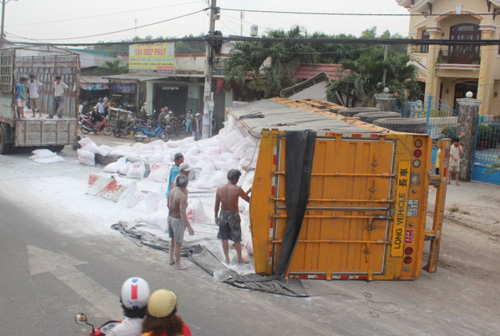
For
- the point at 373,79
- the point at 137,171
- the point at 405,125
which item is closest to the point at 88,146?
the point at 137,171

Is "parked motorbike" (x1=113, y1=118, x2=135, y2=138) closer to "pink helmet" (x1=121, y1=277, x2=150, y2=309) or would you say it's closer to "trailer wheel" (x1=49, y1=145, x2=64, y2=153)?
"trailer wheel" (x1=49, y1=145, x2=64, y2=153)

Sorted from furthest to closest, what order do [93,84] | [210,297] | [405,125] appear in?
[93,84]
[405,125]
[210,297]

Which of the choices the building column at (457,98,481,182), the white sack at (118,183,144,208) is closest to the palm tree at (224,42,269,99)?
the building column at (457,98,481,182)

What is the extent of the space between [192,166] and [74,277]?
6.52 meters

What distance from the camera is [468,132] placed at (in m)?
14.1

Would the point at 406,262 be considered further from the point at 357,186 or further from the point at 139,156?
the point at 139,156

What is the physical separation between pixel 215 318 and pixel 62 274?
2.38m

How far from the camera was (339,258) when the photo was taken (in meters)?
6.80

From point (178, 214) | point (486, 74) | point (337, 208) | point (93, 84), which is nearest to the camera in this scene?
point (337, 208)

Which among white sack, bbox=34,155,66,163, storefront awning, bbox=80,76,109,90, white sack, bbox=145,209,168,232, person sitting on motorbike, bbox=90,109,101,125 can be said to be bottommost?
white sack, bbox=145,209,168,232

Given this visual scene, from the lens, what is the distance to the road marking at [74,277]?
5850mm

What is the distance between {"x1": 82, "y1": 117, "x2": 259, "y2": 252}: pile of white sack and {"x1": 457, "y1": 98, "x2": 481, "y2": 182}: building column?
6.06 meters

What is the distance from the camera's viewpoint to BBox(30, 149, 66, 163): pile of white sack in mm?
15227

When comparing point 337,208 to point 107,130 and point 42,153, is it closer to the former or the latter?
point 42,153
